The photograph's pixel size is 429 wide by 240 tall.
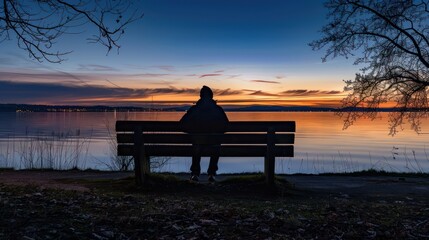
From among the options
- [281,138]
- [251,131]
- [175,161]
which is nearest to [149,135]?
[251,131]

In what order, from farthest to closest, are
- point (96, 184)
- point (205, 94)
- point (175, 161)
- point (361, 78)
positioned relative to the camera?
1. point (175, 161)
2. point (361, 78)
3. point (205, 94)
4. point (96, 184)

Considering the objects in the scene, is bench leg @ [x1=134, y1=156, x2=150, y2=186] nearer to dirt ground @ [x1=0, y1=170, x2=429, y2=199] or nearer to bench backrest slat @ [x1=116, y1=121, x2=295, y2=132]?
bench backrest slat @ [x1=116, y1=121, x2=295, y2=132]

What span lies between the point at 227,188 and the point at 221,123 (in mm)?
1562

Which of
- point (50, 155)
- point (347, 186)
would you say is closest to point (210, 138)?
point (347, 186)

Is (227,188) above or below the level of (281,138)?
below

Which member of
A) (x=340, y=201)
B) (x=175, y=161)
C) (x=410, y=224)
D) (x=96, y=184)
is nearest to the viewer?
(x=410, y=224)

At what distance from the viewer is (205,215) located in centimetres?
542

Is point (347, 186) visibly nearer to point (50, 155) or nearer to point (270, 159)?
point (270, 159)

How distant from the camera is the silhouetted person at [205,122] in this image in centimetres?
845

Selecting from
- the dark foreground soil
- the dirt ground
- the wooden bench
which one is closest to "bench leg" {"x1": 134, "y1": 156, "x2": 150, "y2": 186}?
the wooden bench

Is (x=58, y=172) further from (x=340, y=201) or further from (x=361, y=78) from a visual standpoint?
(x=361, y=78)

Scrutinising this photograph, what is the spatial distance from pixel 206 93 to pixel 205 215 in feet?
15.9

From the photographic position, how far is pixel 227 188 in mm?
8102

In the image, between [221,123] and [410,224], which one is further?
[221,123]
